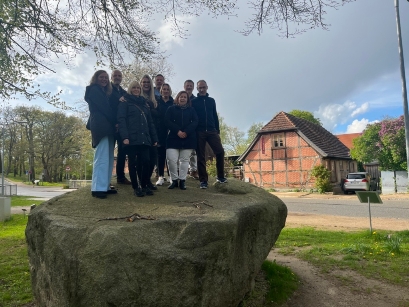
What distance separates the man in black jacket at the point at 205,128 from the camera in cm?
542

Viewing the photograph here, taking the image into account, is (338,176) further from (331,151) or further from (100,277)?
(100,277)

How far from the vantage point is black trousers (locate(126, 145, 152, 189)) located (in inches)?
171


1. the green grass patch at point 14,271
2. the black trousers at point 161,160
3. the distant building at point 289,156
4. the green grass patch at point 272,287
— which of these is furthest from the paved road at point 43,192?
the green grass patch at point 272,287

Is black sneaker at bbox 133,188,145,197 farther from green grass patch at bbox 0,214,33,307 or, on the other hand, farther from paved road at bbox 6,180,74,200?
paved road at bbox 6,180,74,200

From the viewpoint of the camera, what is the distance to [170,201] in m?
4.12

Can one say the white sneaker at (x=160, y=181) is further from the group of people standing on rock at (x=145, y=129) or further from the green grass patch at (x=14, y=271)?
the green grass patch at (x=14, y=271)

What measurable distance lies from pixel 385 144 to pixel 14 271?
20.2m

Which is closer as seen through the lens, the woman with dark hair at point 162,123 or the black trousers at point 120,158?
the black trousers at point 120,158

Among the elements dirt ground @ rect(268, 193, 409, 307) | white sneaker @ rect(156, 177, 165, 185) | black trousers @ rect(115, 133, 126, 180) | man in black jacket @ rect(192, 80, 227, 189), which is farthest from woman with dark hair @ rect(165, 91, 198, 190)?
dirt ground @ rect(268, 193, 409, 307)

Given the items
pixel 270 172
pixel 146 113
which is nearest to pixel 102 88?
pixel 146 113

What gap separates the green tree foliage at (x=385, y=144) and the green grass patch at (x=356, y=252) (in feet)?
43.8

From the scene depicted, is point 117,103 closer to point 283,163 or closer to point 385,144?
point 385,144

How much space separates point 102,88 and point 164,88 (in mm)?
1335

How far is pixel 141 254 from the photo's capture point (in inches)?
111
